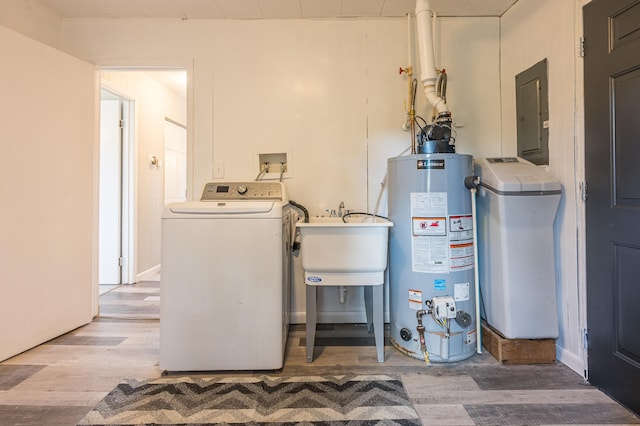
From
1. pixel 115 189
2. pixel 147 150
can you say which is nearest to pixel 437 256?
pixel 115 189

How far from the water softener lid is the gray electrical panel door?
139 millimetres

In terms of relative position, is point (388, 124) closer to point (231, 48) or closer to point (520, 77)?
point (520, 77)

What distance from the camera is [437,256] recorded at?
1.72 meters

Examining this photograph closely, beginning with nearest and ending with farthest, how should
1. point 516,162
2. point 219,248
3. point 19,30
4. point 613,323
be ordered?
point 613,323 → point 219,248 → point 516,162 → point 19,30

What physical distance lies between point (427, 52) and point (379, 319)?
171 cm

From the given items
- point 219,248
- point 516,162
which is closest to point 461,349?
point 516,162

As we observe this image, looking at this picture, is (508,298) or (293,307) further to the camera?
(293,307)

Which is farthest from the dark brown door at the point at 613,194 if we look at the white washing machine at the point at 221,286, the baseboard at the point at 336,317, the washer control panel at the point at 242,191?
the washer control panel at the point at 242,191

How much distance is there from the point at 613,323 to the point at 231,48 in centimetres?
280

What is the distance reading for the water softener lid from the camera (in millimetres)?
1667

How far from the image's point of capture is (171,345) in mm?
1604

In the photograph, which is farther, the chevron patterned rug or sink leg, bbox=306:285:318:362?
sink leg, bbox=306:285:318:362

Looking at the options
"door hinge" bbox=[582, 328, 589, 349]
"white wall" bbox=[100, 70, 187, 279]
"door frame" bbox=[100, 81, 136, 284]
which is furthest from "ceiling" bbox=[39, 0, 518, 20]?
"door hinge" bbox=[582, 328, 589, 349]

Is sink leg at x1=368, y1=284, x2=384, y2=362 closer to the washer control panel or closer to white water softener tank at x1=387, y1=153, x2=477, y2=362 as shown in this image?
white water softener tank at x1=387, y1=153, x2=477, y2=362
